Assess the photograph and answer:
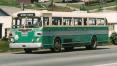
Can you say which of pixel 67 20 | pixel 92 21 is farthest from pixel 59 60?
pixel 92 21

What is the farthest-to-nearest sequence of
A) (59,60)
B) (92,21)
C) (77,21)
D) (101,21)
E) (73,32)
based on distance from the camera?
(101,21) < (92,21) < (77,21) < (73,32) < (59,60)

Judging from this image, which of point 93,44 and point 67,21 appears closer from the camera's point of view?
point 67,21

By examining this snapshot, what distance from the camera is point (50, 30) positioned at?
110 ft

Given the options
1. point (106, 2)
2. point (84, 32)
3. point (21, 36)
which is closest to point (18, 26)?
point (21, 36)

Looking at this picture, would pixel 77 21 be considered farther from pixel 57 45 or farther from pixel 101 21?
pixel 101 21

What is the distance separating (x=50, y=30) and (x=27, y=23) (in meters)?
1.60

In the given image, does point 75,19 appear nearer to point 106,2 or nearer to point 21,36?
point 21,36

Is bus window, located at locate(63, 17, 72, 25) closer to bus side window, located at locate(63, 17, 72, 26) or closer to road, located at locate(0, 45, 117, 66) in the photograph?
bus side window, located at locate(63, 17, 72, 26)

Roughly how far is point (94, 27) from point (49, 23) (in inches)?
229

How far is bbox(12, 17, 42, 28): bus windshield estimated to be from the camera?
32.8 meters

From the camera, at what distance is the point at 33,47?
1284 inches

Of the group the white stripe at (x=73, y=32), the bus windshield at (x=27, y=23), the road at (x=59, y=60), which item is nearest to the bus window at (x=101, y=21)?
the white stripe at (x=73, y=32)

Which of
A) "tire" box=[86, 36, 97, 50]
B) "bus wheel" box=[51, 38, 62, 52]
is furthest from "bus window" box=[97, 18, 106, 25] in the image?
"bus wheel" box=[51, 38, 62, 52]

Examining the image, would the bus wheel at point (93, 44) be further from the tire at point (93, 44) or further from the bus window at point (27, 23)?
the bus window at point (27, 23)
